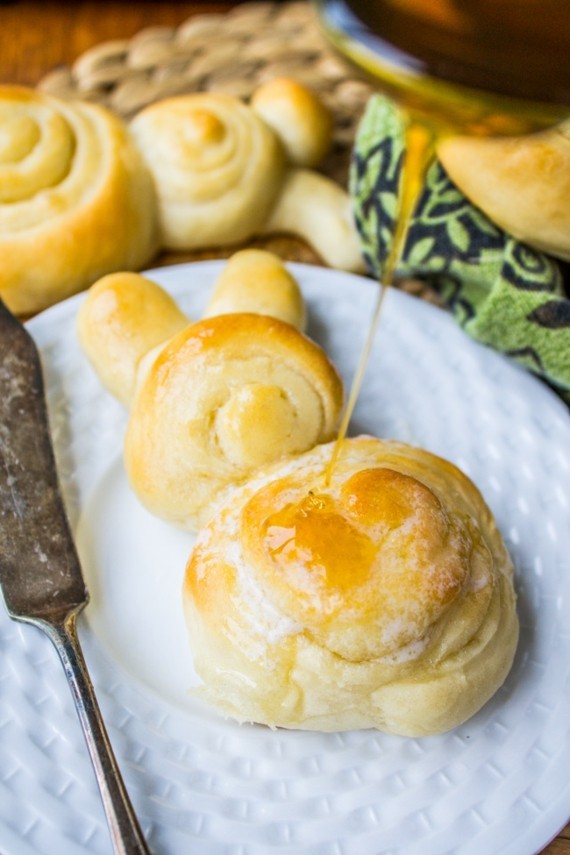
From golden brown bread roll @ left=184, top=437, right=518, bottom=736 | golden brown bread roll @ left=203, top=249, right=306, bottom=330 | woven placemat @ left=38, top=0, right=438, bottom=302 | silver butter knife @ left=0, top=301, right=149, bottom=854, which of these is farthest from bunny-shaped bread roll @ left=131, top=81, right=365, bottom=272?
golden brown bread roll @ left=184, top=437, right=518, bottom=736

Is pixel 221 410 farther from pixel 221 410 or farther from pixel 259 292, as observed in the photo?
pixel 259 292

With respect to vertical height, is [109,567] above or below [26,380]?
below

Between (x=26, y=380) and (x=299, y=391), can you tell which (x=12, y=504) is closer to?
(x=26, y=380)

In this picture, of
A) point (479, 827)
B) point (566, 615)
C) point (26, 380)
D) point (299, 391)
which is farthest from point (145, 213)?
point (479, 827)

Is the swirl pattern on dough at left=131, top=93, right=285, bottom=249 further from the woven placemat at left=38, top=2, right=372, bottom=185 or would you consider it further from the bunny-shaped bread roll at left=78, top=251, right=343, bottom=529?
the bunny-shaped bread roll at left=78, top=251, right=343, bottom=529

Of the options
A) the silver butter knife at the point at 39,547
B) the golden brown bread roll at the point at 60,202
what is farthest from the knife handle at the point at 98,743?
the golden brown bread roll at the point at 60,202

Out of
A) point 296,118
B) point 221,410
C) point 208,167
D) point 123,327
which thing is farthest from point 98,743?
point 296,118
